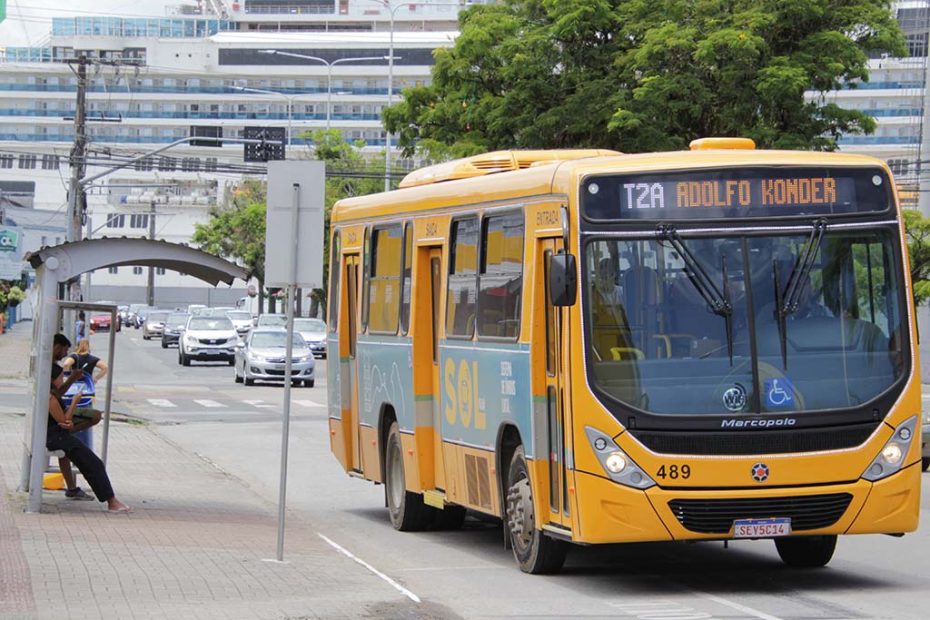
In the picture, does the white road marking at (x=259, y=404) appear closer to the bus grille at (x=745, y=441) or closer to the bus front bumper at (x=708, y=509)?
the bus front bumper at (x=708, y=509)

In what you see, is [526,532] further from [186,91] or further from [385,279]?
[186,91]

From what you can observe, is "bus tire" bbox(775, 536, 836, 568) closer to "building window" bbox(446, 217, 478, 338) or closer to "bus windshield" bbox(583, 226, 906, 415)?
"bus windshield" bbox(583, 226, 906, 415)

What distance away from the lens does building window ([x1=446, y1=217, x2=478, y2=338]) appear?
13820mm

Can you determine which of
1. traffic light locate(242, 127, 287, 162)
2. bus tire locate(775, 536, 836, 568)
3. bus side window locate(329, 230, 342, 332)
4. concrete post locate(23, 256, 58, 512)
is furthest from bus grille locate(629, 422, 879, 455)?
traffic light locate(242, 127, 287, 162)

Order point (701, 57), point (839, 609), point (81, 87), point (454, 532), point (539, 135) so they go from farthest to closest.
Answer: point (81, 87) → point (539, 135) → point (701, 57) → point (454, 532) → point (839, 609)

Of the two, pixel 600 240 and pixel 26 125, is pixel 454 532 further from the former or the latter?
pixel 26 125

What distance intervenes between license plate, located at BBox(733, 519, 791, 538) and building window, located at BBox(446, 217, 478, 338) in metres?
3.18

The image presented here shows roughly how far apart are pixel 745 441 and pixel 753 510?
1.48 ft

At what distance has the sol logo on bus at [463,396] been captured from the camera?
44.6 ft

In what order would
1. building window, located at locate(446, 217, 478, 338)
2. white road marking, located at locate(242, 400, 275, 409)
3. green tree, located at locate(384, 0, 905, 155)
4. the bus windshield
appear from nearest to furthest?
the bus windshield → building window, located at locate(446, 217, 478, 338) → green tree, located at locate(384, 0, 905, 155) → white road marking, located at locate(242, 400, 275, 409)

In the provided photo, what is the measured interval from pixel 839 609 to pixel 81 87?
4469 centimetres

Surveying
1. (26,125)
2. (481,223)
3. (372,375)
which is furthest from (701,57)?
(26,125)

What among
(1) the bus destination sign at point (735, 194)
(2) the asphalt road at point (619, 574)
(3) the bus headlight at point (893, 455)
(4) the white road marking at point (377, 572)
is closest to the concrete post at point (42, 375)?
(4) the white road marking at point (377, 572)

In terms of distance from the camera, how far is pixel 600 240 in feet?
38.2
